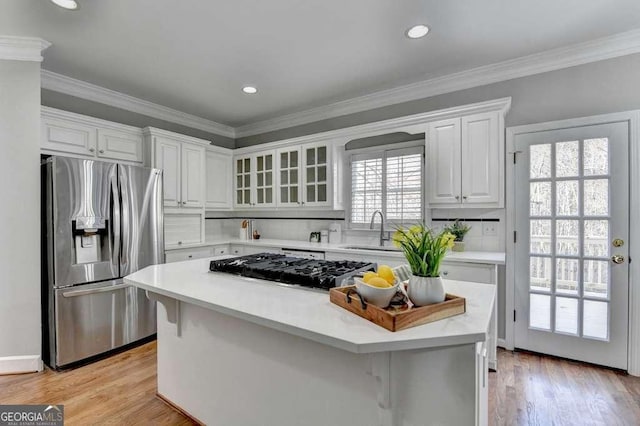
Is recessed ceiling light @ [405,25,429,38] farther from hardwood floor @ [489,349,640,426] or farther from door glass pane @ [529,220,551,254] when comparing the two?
hardwood floor @ [489,349,640,426]

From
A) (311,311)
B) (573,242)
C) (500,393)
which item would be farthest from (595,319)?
(311,311)

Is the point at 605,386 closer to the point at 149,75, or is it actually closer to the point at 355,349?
the point at 355,349

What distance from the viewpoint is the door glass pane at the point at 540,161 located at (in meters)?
2.81

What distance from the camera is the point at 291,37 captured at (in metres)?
2.49

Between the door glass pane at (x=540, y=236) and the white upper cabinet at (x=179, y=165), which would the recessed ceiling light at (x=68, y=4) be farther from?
the door glass pane at (x=540, y=236)

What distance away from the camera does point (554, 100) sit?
9.16 ft

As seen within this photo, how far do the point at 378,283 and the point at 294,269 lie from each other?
26.4 inches

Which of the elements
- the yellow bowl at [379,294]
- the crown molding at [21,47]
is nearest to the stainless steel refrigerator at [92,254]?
the crown molding at [21,47]

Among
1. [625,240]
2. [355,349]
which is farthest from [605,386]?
[355,349]

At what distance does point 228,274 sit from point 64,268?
1.71m

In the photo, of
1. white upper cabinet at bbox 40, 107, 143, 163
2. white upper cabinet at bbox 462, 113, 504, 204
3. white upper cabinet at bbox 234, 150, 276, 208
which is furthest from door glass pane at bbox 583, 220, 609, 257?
white upper cabinet at bbox 40, 107, 143, 163

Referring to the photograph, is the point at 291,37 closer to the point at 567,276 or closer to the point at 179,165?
the point at 179,165

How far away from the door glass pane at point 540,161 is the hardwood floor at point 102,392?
3.34 m

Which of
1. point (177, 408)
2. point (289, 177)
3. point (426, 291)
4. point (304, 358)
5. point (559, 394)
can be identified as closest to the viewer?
point (426, 291)
